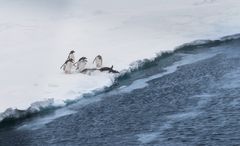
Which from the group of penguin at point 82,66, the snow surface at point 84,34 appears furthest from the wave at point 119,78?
the group of penguin at point 82,66

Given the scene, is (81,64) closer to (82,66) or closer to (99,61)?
(82,66)

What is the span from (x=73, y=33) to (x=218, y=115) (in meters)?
27.0

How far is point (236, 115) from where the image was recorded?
2422cm

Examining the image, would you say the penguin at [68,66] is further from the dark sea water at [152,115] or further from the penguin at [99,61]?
the dark sea water at [152,115]

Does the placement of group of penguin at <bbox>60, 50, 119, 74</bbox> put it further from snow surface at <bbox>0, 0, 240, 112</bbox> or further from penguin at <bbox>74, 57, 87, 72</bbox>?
snow surface at <bbox>0, 0, 240, 112</bbox>

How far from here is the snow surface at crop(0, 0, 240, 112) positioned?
108 feet

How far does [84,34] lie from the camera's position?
1923 inches

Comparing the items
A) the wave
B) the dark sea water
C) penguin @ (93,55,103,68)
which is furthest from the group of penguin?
the dark sea water

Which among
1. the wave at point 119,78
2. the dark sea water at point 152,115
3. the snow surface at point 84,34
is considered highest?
the snow surface at point 84,34

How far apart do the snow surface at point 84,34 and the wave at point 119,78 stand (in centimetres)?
40

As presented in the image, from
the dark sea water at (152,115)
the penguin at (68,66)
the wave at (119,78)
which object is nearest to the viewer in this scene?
the dark sea water at (152,115)

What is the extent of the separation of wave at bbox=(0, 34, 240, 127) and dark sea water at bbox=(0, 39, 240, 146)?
0.29 metres

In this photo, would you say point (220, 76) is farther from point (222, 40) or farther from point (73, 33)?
point (73, 33)

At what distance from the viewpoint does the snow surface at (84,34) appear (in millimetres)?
32812
